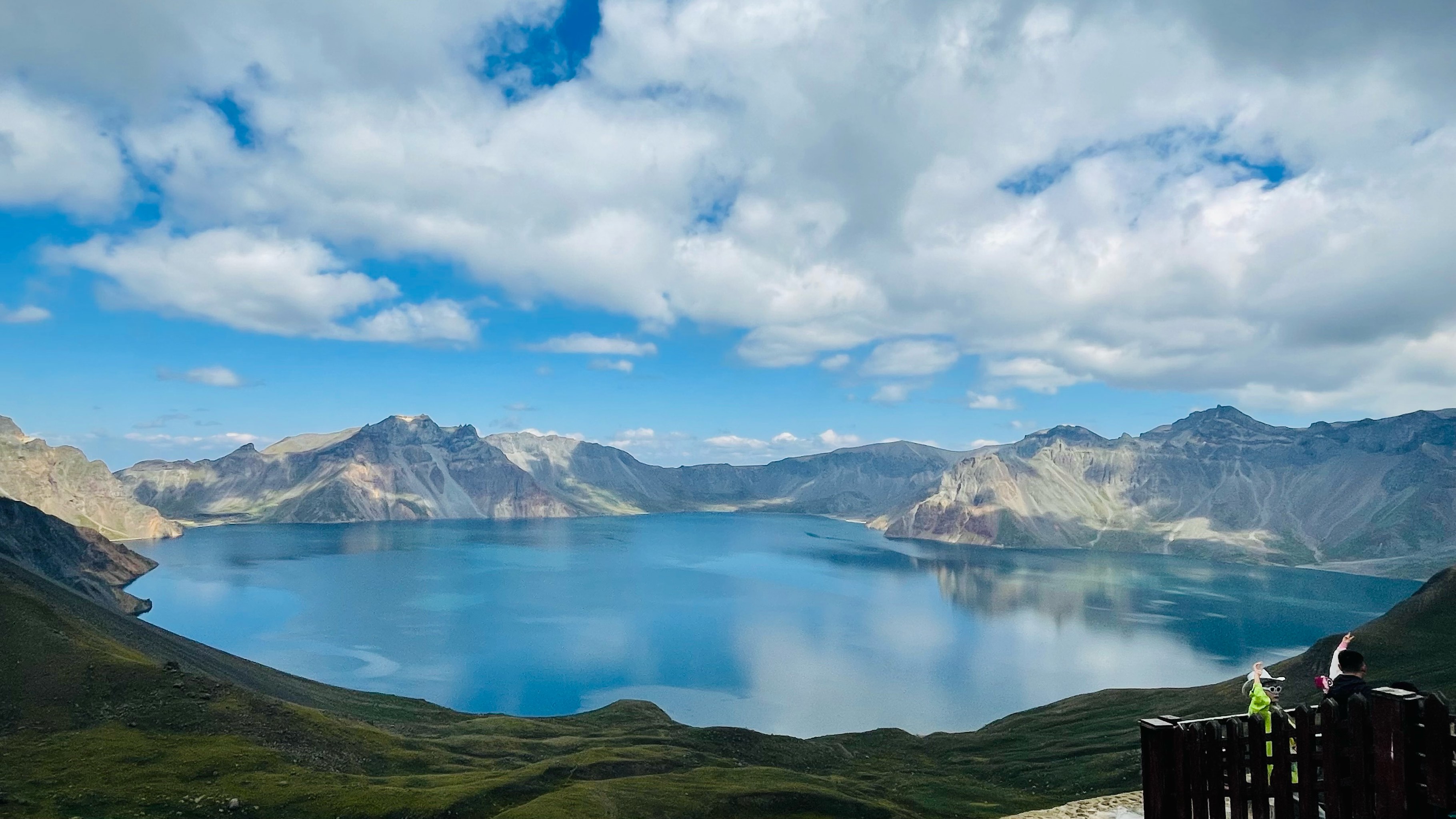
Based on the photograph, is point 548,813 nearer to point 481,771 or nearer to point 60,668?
point 481,771

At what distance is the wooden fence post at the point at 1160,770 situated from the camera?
12727mm

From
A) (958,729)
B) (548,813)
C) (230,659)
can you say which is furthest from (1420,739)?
(230,659)

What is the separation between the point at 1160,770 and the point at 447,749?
77.6 meters

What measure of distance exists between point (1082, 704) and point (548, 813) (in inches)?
3543

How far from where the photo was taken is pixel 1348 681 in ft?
39.5

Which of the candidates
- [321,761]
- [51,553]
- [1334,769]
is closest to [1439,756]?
[1334,769]

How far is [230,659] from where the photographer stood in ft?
355

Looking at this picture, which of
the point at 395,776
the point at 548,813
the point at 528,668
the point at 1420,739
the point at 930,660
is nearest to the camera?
the point at 1420,739

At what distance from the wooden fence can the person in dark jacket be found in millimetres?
174

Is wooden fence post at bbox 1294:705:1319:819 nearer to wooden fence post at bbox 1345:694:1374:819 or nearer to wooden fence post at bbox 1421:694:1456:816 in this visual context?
wooden fence post at bbox 1345:694:1374:819

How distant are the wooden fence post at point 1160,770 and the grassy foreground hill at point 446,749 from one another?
44907 mm

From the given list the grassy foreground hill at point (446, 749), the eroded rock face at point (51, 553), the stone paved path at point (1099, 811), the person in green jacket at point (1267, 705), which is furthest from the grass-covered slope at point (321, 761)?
the eroded rock face at point (51, 553)

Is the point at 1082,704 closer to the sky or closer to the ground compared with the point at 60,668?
closer to the ground

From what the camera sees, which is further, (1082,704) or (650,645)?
(650,645)
